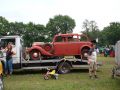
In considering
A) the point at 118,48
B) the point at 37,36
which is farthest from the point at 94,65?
the point at 37,36

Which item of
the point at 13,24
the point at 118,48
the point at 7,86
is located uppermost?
the point at 13,24

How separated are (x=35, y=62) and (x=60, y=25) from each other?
83958 mm

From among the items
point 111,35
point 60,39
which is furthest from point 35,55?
point 111,35

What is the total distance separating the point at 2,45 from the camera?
2175cm

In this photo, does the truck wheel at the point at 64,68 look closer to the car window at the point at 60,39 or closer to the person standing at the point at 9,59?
the car window at the point at 60,39

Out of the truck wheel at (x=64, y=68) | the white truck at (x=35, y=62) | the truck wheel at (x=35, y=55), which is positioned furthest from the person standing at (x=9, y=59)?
the truck wheel at (x=64, y=68)

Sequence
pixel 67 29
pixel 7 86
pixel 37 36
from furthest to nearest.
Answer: pixel 67 29 < pixel 37 36 < pixel 7 86

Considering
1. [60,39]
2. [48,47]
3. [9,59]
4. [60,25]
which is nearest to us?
[9,59]

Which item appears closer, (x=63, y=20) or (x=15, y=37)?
(x=15, y=37)

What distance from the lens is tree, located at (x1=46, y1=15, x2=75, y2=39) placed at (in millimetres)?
102750

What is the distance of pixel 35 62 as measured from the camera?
2217cm

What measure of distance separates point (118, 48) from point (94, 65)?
2.33 m

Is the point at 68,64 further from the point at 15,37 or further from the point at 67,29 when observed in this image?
the point at 67,29

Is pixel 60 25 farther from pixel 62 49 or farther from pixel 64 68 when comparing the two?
pixel 64 68
